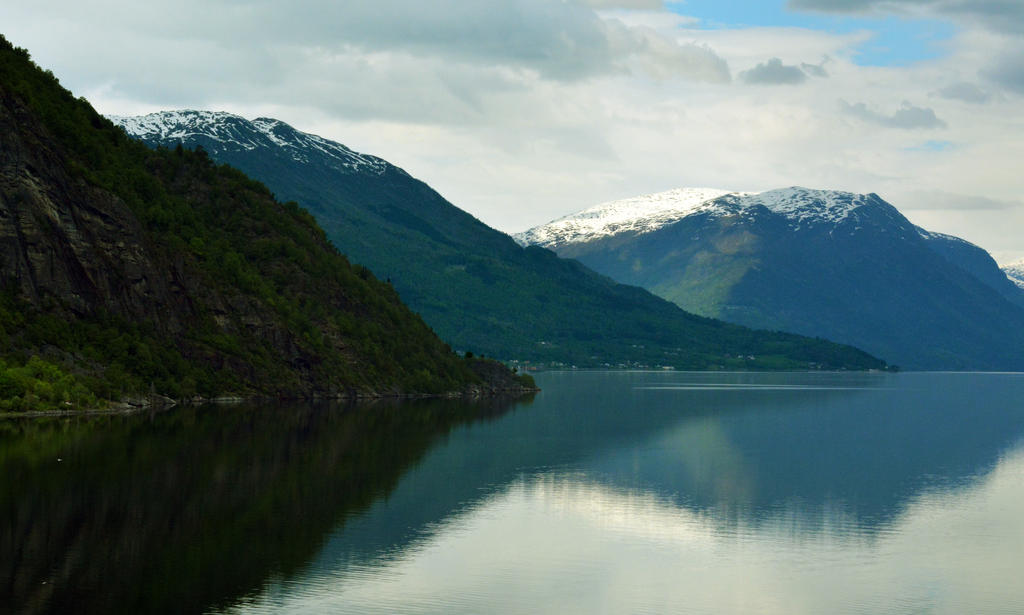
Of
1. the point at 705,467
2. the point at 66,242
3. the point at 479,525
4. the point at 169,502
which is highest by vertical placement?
the point at 66,242

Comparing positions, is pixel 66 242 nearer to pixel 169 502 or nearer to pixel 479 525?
pixel 169 502

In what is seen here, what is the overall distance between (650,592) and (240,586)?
2007cm

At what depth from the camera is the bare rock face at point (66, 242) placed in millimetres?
165375

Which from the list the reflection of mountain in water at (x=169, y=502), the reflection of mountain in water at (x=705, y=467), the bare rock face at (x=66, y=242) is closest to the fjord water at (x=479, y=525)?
the reflection of mountain in water at (x=169, y=502)

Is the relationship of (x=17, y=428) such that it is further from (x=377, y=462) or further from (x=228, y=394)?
(x=228, y=394)

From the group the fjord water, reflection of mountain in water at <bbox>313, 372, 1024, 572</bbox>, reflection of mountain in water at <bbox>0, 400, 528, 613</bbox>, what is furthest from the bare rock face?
reflection of mountain in water at <bbox>313, 372, 1024, 572</bbox>

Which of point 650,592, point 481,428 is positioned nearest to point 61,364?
point 481,428

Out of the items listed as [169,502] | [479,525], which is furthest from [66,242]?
[479,525]

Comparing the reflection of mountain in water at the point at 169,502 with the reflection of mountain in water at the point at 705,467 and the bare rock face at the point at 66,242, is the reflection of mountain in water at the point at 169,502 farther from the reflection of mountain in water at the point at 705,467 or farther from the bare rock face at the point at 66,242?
the bare rock face at the point at 66,242

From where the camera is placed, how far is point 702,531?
83.1 m

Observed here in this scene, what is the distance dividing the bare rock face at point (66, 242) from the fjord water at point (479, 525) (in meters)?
34.3

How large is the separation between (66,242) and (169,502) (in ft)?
332

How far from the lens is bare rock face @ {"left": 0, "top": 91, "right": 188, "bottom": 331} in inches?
6511

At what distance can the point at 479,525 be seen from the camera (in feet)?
273
